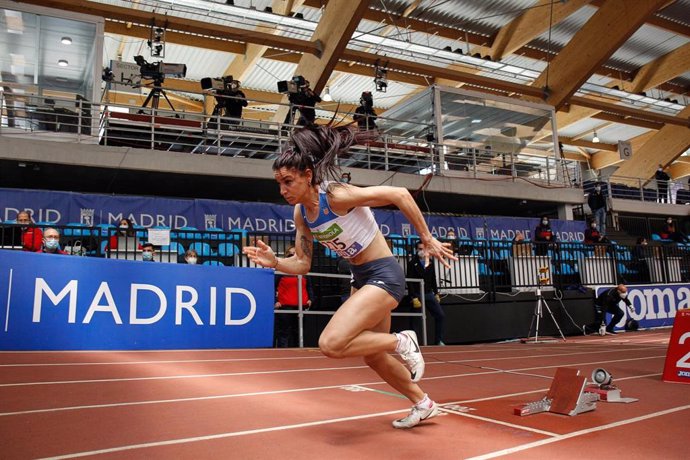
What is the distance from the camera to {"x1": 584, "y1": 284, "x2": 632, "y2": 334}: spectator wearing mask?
516 inches

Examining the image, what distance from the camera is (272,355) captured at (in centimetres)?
777

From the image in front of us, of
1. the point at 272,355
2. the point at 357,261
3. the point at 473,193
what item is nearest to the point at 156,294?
the point at 272,355

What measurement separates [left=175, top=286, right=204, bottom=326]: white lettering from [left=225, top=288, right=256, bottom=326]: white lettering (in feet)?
1.46

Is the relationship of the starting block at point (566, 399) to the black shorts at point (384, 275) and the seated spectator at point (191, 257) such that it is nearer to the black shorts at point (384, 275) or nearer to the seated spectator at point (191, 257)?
the black shorts at point (384, 275)

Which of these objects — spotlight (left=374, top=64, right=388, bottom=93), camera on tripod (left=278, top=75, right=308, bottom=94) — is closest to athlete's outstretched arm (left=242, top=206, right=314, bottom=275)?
camera on tripod (left=278, top=75, right=308, bottom=94)

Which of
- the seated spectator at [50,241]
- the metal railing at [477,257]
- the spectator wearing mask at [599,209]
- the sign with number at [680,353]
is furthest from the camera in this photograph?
the spectator wearing mask at [599,209]

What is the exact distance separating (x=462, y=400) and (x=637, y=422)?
4.20 ft

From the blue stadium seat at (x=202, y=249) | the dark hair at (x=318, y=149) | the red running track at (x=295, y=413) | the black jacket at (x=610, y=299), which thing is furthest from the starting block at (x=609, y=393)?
the black jacket at (x=610, y=299)

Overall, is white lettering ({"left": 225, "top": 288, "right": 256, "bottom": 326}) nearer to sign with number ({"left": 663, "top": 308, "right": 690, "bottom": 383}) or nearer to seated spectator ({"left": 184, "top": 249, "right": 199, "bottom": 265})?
seated spectator ({"left": 184, "top": 249, "right": 199, "bottom": 265})

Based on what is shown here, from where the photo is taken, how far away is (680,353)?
5426 mm

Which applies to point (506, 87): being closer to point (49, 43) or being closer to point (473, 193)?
point (473, 193)

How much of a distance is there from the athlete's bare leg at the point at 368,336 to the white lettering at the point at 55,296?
5309mm

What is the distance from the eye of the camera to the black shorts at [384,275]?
3432mm

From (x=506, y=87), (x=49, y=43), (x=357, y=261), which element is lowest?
(x=357, y=261)
